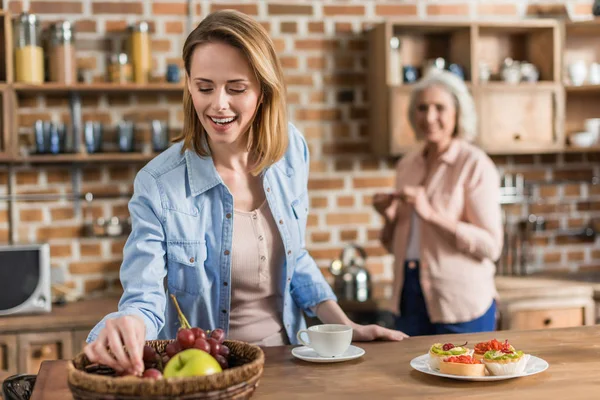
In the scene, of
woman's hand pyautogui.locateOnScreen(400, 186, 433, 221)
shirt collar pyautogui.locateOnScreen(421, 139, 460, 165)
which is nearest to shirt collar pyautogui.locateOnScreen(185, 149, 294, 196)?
woman's hand pyautogui.locateOnScreen(400, 186, 433, 221)

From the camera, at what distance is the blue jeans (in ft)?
9.61

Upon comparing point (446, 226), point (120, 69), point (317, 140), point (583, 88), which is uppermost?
point (120, 69)

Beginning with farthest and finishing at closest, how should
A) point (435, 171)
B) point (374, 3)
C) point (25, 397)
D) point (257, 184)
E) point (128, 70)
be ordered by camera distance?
1. point (374, 3)
2. point (128, 70)
3. point (435, 171)
4. point (257, 184)
5. point (25, 397)

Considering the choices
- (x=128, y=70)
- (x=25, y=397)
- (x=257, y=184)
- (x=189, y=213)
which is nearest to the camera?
(x=25, y=397)

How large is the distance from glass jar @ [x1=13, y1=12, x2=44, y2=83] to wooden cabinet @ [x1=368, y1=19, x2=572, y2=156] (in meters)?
1.55

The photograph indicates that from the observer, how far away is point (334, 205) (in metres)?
3.87

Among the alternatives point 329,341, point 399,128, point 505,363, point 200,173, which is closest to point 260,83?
point 200,173

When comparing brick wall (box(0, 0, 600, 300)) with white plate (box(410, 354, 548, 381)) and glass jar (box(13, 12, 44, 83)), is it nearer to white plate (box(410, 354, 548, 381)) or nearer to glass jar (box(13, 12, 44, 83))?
glass jar (box(13, 12, 44, 83))

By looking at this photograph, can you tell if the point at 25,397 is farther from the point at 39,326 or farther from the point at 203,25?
the point at 39,326

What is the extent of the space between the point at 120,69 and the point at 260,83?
6.23 ft

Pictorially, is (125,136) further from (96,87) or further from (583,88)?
(583,88)

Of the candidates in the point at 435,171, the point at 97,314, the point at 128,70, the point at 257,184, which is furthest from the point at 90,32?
the point at 257,184

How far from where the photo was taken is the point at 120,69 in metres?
3.50

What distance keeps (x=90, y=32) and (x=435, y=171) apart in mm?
1747
